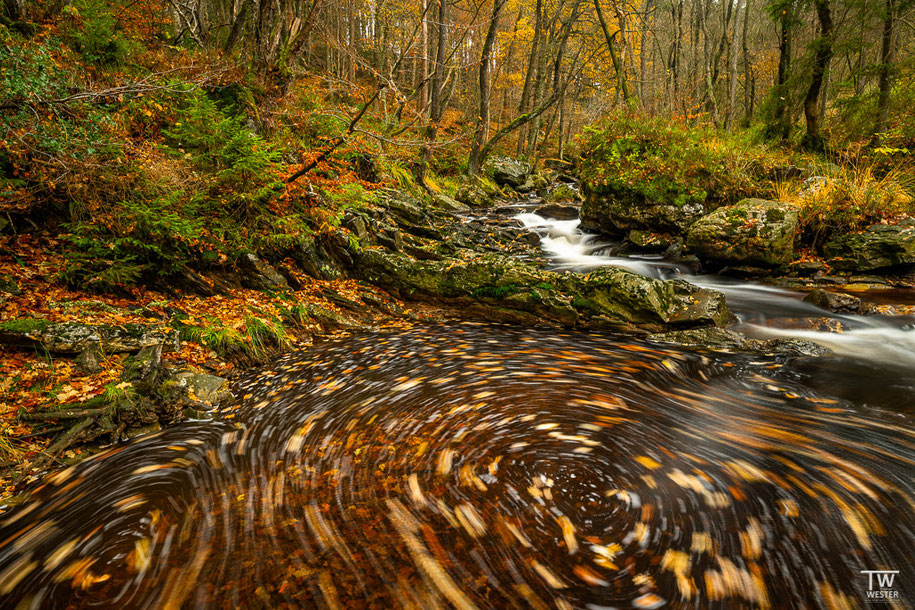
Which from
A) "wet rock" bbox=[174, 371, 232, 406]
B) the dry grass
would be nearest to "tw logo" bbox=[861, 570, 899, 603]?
"wet rock" bbox=[174, 371, 232, 406]

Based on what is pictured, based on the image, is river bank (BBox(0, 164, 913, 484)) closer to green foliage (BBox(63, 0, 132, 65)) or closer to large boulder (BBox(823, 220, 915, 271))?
large boulder (BBox(823, 220, 915, 271))

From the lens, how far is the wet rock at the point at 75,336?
361 centimetres

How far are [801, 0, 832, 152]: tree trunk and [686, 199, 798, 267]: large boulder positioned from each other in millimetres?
4984

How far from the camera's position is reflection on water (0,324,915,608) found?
1917 mm

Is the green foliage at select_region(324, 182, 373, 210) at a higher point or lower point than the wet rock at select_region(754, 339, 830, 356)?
higher

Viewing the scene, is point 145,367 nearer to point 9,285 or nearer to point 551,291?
point 9,285

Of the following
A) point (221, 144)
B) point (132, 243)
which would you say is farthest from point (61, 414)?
point (221, 144)

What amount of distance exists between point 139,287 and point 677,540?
21.5 feet

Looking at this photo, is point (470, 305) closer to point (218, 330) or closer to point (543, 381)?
point (543, 381)

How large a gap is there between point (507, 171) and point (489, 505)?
801 inches

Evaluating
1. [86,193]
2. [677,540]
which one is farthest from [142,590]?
[86,193]

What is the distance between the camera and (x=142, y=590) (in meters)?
1.95

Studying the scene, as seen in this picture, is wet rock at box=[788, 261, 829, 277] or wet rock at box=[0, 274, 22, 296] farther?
wet rock at box=[788, 261, 829, 277]

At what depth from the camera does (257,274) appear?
6426 millimetres
